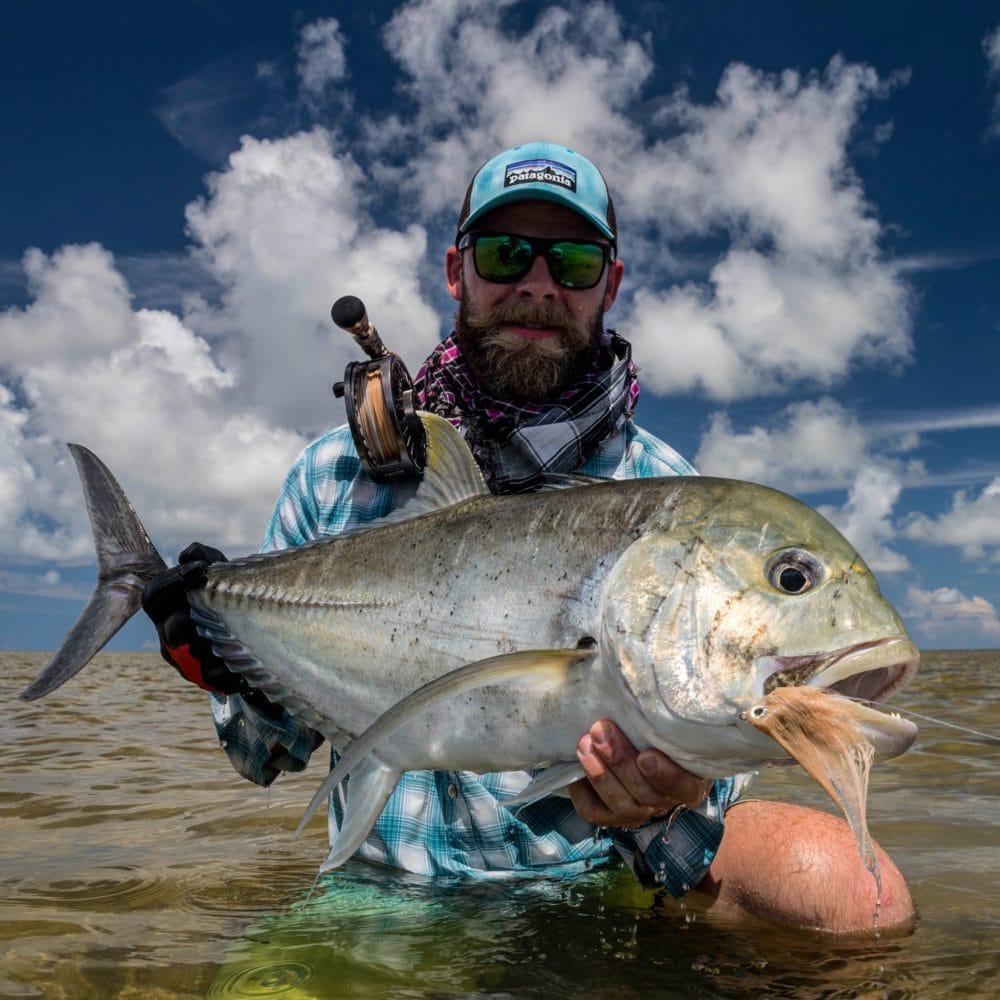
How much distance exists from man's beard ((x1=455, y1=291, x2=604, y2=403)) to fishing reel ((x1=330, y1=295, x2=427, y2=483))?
65 centimetres

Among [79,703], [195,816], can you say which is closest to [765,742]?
[195,816]

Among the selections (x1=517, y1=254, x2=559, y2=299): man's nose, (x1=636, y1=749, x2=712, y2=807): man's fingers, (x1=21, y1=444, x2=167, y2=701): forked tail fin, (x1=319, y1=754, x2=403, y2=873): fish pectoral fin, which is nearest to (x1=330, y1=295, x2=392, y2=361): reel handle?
(x1=517, y1=254, x2=559, y2=299): man's nose

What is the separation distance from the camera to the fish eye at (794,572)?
6.61ft

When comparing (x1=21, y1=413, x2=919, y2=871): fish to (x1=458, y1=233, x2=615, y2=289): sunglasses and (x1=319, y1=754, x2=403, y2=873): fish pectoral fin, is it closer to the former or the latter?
(x1=319, y1=754, x2=403, y2=873): fish pectoral fin

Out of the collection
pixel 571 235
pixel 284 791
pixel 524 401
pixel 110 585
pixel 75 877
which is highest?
pixel 571 235

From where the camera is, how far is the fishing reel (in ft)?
10.4

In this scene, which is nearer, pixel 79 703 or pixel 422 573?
pixel 422 573

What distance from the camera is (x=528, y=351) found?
151 inches

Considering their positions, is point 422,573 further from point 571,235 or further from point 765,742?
point 571,235

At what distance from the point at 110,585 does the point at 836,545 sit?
7.87 feet

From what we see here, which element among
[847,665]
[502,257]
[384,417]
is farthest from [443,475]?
[502,257]

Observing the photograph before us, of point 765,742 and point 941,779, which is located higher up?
point 941,779

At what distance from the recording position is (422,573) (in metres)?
2.48

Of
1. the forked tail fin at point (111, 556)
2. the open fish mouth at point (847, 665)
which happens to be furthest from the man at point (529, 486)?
the open fish mouth at point (847, 665)
